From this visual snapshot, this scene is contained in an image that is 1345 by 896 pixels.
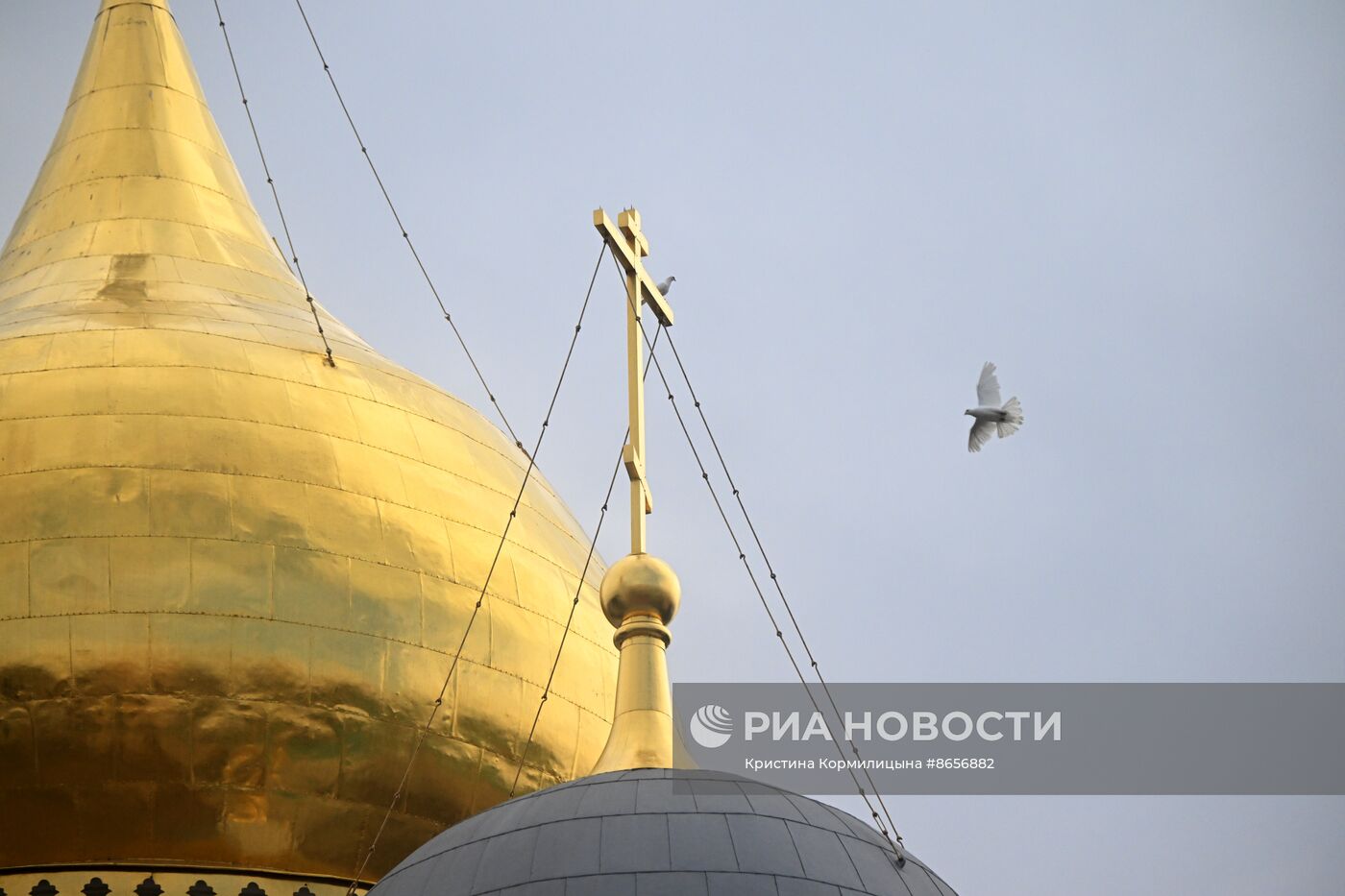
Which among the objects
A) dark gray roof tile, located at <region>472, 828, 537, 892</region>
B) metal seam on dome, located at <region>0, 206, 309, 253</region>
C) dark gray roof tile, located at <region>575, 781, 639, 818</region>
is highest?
metal seam on dome, located at <region>0, 206, 309, 253</region>

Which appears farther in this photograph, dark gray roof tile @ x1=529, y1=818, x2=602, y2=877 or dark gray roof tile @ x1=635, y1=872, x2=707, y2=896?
dark gray roof tile @ x1=529, y1=818, x2=602, y2=877

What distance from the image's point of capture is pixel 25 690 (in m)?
21.4

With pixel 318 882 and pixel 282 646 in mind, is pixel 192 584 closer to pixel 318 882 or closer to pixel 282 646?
pixel 282 646

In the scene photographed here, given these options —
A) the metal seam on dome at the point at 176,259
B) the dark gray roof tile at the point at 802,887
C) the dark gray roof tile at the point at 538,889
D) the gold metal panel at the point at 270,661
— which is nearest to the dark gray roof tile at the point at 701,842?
the dark gray roof tile at the point at 802,887

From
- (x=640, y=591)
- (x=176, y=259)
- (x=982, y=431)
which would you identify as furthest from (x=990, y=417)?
(x=176, y=259)

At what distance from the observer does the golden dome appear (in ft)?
70.1

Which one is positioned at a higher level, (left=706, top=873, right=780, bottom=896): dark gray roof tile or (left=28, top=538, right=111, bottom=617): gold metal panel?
(left=28, top=538, right=111, bottom=617): gold metal panel

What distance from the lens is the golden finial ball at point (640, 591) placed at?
2034cm

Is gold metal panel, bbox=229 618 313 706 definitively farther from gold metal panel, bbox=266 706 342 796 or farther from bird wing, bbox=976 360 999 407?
bird wing, bbox=976 360 999 407

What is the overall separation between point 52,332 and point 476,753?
456 centimetres

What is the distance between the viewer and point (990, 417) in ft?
70.2

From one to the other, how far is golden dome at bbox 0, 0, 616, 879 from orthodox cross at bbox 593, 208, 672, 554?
2.41m

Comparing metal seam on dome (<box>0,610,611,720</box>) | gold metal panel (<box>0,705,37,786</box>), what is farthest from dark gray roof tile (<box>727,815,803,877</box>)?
gold metal panel (<box>0,705,37,786</box>)

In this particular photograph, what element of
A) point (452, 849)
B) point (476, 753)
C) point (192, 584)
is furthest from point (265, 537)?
point (452, 849)
